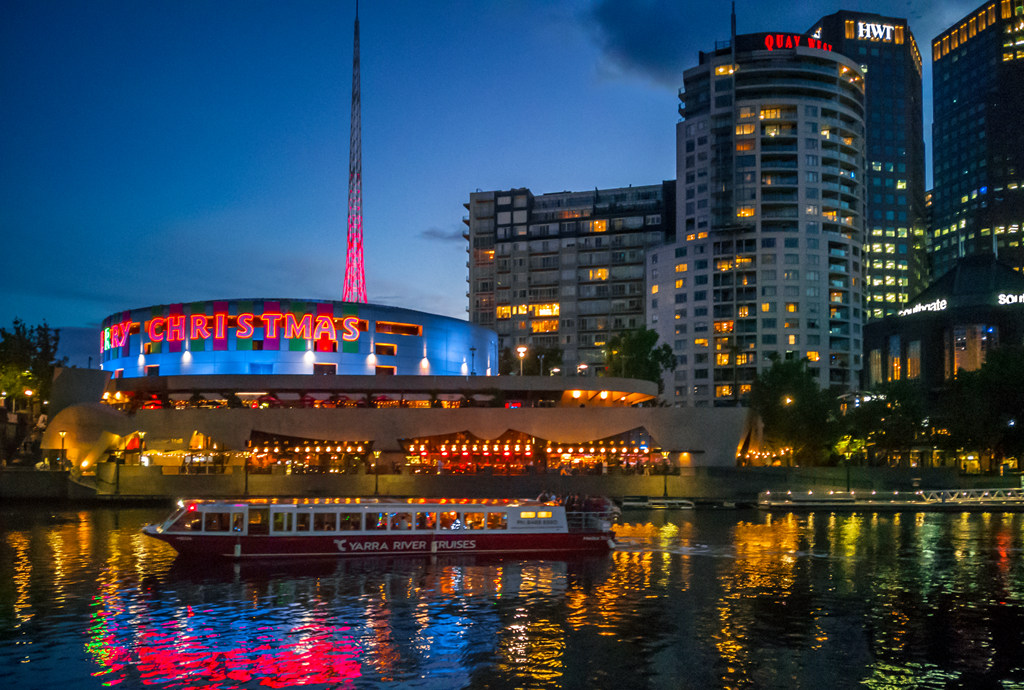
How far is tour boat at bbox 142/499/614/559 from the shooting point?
163 feet

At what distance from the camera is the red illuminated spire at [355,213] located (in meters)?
119

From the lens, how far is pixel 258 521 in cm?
5056

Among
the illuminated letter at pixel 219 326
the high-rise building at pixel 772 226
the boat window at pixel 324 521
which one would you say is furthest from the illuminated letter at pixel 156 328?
the high-rise building at pixel 772 226

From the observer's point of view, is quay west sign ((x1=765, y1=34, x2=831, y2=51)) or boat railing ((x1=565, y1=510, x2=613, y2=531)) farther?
quay west sign ((x1=765, y1=34, x2=831, y2=51))

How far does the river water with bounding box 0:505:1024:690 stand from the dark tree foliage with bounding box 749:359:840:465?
52450mm

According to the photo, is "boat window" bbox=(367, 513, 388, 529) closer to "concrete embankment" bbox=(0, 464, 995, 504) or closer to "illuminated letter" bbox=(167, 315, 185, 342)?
"concrete embankment" bbox=(0, 464, 995, 504)

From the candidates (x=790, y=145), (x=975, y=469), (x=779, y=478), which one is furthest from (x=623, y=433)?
(x=790, y=145)

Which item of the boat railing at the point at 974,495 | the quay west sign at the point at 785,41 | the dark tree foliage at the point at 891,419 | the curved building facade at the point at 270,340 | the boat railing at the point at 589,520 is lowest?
the boat railing at the point at 974,495

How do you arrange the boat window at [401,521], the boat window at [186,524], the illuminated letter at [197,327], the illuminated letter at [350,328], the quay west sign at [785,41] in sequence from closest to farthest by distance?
the boat window at [186,524], the boat window at [401,521], the illuminated letter at [197,327], the illuminated letter at [350,328], the quay west sign at [785,41]

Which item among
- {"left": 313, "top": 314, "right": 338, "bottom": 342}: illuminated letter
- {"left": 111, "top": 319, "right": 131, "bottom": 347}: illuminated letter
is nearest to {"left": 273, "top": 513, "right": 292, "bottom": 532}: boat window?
{"left": 313, "top": 314, "right": 338, "bottom": 342}: illuminated letter

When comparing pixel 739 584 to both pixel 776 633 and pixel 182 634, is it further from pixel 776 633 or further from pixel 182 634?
pixel 182 634

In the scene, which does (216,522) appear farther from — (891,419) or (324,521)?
(891,419)

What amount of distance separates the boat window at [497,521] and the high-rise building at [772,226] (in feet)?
397

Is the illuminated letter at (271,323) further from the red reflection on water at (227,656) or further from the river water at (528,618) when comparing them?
the red reflection on water at (227,656)
